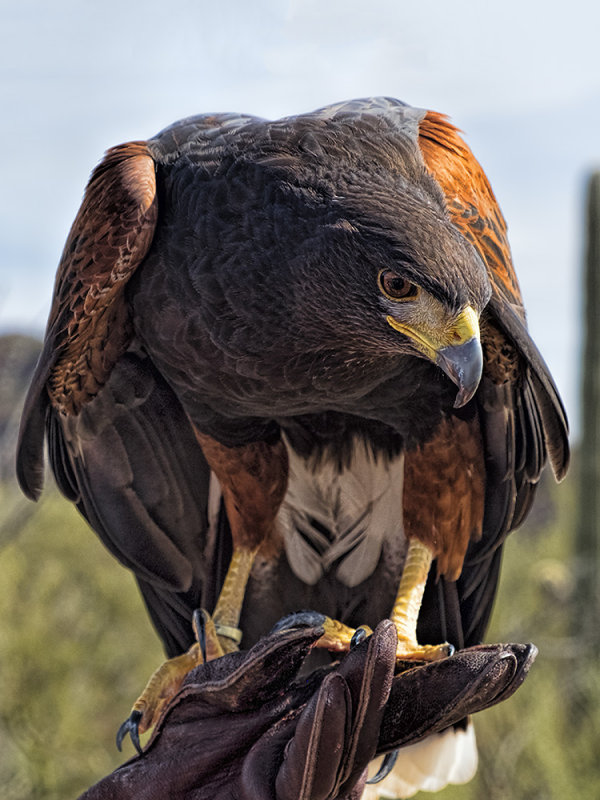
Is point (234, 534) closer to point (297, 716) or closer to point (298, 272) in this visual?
point (297, 716)

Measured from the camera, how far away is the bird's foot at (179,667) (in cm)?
320

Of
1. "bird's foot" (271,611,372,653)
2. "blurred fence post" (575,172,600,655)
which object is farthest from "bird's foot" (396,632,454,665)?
"blurred fence post" (575,172,600,655)

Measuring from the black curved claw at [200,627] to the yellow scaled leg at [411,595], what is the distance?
0.70 m

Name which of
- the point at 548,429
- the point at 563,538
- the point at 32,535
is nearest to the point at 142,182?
the point at 548,429

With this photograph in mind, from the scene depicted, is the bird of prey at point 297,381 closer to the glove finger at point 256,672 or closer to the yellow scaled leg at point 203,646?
the yellow scaled leg at point 203,646

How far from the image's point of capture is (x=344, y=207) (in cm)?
252

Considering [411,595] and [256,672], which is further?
[411,595]

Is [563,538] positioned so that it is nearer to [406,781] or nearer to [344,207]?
[406,781]

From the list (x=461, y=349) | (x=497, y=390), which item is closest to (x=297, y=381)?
(x=461, y=349)

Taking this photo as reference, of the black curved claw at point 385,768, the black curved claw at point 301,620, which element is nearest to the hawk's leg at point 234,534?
the black curved claw at point 301,620

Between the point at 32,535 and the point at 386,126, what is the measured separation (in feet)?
49.1

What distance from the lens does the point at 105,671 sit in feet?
47.5

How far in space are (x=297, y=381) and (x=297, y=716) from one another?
3.29ft

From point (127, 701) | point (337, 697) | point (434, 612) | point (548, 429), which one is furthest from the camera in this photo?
point (127, 701)
